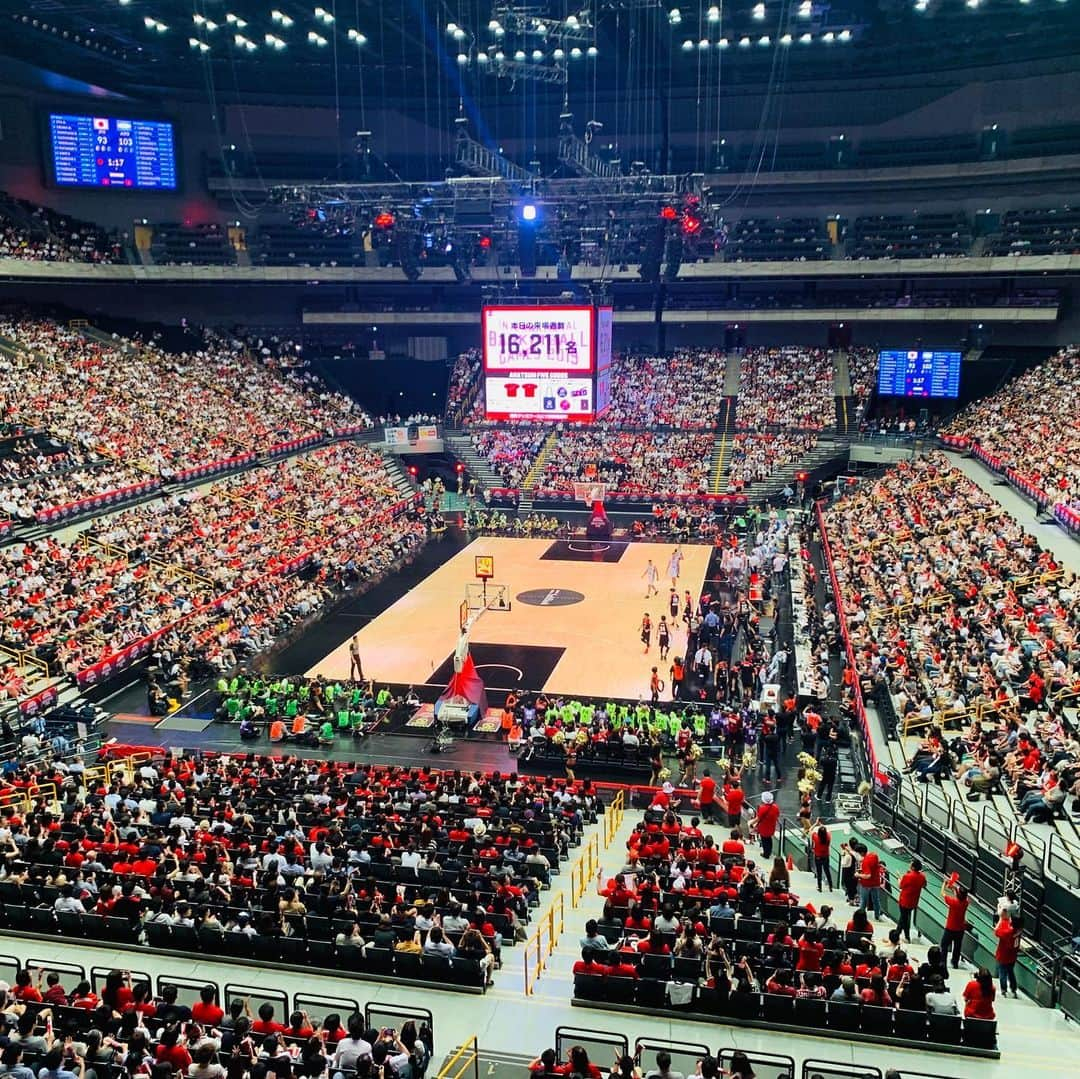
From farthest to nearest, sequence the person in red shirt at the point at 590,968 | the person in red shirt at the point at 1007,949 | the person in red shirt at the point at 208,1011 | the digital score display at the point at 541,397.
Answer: the digital score display at the point at 541,397 → the person in red shirt at the point at 1007,949 → the person in red shirt at the point at 590,968 → the person in red shirt at the point at 208,1011

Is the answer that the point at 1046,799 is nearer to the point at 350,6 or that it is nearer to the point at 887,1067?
the point at 887,1067

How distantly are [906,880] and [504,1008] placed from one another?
543 cm

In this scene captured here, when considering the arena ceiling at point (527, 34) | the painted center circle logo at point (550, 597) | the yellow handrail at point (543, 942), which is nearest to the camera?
the yellow handrail at point (543, 942)

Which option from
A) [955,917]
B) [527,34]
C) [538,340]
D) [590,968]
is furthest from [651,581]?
[590,968]

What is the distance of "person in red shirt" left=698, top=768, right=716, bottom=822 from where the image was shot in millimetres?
18906

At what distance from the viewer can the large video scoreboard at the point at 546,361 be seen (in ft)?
110

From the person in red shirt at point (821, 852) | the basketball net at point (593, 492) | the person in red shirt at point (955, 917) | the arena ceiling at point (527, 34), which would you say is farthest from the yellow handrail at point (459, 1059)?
the basketball net at point (593, 492)

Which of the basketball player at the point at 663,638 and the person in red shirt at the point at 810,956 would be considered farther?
the basketball player at the point at 663,638

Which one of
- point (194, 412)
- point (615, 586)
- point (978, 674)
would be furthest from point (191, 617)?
point (978, 674)

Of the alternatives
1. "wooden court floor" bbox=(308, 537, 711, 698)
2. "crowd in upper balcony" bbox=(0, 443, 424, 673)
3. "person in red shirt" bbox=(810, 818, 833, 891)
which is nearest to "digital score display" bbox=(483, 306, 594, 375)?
"wooden court floor" bbox=(308, 537, 711, 698)

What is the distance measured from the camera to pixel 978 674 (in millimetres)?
20891

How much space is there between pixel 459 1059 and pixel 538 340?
2701 cm

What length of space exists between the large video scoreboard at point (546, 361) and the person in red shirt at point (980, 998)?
25.3m

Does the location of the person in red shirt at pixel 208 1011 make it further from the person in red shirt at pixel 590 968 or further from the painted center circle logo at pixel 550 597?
the painted center circle logo at pixel 550 597
